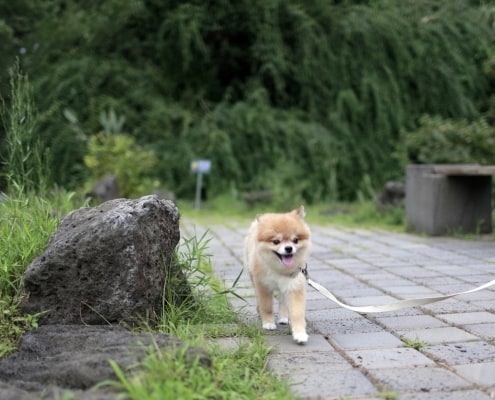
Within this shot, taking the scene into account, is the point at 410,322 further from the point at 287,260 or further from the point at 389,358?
the point at 287,260

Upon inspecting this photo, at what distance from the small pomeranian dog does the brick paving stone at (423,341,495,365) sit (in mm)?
718

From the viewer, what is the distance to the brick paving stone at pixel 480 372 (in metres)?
2.63

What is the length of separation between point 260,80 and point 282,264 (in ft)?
36.1

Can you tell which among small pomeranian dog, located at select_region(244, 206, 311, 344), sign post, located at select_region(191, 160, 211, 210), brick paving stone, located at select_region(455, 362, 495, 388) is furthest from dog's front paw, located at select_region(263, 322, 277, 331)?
sign post, located at select_region(191, 160, 211, 210)

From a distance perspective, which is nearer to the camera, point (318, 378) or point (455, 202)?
point (318, 378)

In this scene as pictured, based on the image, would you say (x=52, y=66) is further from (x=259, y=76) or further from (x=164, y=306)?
(x=164, y=306)

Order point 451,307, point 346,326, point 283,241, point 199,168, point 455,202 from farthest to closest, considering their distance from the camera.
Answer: point 199,168 < point 455,202 < point 451,307 < point 346,326 < point 283,241

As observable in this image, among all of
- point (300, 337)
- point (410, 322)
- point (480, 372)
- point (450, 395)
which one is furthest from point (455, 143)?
point (450, 395)

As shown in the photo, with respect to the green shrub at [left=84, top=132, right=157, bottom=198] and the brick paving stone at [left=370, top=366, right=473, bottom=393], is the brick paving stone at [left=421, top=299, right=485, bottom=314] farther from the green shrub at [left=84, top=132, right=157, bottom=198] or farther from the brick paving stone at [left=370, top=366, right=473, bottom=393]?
the green shrub at [left=84, top=132, right=157, bottom=198]

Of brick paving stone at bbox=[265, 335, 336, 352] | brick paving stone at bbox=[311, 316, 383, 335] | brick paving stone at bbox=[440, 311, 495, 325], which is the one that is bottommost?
brick paving stone at bbox=[311, 316, 383, 335]

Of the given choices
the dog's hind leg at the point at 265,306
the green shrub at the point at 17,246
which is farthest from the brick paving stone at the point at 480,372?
the green shrub at the point at 17,246

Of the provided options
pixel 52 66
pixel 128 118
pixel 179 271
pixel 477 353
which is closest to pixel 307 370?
pixel 477 353

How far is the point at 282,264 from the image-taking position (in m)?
3.39

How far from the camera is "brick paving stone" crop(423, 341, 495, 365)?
9.65 feet
